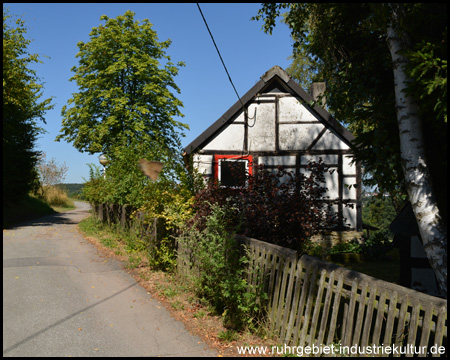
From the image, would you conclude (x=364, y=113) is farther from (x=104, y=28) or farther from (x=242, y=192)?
(x=104, y=28)

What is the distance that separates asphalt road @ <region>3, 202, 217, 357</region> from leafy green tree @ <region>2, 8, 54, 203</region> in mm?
10250

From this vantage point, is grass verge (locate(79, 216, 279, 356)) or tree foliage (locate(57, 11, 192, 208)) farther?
tree foliage (locate(57, 11, 192, 208))

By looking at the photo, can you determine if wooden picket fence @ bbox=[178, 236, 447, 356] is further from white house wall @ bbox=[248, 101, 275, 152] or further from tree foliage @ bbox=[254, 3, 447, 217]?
white house wall @ bbox=[248, 101, 275, 152]

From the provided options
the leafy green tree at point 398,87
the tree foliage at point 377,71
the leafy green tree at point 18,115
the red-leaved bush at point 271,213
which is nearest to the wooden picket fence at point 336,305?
the red-leaved bush at point 271,213

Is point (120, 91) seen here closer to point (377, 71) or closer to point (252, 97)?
point (252, 97)

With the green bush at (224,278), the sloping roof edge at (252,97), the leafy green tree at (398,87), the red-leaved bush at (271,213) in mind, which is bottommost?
the green bush at (224,278)

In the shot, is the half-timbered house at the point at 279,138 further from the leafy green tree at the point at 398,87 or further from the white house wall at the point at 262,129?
the leafy green tree at the point at 398,87

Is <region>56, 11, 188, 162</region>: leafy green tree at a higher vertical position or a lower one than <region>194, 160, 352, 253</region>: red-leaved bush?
higher

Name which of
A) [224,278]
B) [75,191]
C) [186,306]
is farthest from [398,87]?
[75,191]

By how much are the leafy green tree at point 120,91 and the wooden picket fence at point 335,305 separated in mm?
18656

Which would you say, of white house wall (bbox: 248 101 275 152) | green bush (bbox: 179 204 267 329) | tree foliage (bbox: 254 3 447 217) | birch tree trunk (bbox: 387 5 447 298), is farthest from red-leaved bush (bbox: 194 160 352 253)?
white house wall (bbox: 248 101 275 152)

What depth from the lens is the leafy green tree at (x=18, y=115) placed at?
55.6ft

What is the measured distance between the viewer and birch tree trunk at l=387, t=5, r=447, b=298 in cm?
465

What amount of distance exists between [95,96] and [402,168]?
2248cm
